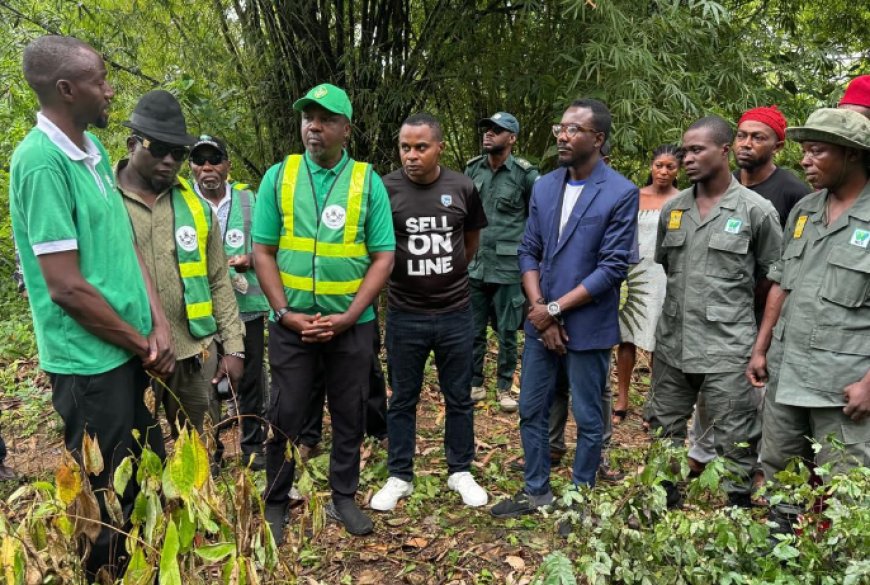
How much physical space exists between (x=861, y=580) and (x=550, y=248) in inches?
65.7

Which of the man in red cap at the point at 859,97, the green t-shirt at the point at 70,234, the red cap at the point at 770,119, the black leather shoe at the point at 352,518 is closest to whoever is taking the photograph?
the green t-shirt at the point at 70,234

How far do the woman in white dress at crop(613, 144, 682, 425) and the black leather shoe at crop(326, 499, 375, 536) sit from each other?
2.11m

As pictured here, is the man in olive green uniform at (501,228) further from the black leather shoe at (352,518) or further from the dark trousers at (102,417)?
the dark trousers at (102,417)

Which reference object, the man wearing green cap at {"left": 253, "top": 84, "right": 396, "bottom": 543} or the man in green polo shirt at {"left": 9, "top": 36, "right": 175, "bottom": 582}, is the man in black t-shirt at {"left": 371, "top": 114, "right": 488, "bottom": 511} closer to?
the man wearing green cap at {"left": 253, "top": 84, "right": 396, "bottom": 543}

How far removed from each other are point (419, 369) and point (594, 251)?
1023 mm

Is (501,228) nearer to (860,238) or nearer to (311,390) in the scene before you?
(311,390)

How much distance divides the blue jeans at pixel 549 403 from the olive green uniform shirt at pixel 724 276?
40 cm

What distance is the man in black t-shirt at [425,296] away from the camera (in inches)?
124

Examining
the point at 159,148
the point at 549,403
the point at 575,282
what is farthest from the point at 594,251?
the point at 159,148

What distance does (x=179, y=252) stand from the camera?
2.69 meters

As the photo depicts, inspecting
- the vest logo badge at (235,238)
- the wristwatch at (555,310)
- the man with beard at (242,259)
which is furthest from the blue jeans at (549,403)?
the vest logo badge at (235,238)

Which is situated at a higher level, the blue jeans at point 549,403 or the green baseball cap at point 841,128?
the green baseball cap at point 841,128

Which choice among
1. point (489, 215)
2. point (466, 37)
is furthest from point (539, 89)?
point (489, 215)

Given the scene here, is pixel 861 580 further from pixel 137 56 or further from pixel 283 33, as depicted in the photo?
pixel 137 56
